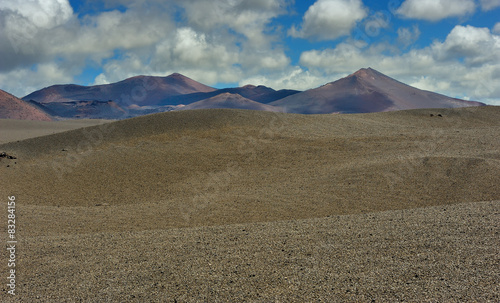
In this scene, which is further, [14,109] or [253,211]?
[14,109]

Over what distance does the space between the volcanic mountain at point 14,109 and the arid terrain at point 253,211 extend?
364 ft

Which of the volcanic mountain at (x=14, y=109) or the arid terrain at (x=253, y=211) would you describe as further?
the volcanic mountain at (x=14, y=109)

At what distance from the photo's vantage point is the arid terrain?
540cm

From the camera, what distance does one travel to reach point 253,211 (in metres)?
11.5

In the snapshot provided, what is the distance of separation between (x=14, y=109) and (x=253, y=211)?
134 meters

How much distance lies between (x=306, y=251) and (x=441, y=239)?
2.55 meters

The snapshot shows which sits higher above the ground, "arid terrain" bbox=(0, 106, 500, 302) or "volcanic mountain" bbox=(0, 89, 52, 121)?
"volcanic mountain" bbox=(0, 89, 52, 121)

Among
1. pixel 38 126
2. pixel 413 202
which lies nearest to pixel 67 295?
pixel 413 202

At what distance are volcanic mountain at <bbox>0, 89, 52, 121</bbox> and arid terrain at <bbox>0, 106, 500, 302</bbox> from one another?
11084cm

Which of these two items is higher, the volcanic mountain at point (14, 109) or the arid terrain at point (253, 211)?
the volcanic mountain at point (14, 109)

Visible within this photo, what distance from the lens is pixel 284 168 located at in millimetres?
17141

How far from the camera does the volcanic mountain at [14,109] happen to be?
379ft

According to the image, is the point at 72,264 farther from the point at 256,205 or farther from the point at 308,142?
the point at 308,142

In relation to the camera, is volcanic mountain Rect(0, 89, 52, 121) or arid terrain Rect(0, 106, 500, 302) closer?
arid terrain Rect(0, 106, 500, 302)
